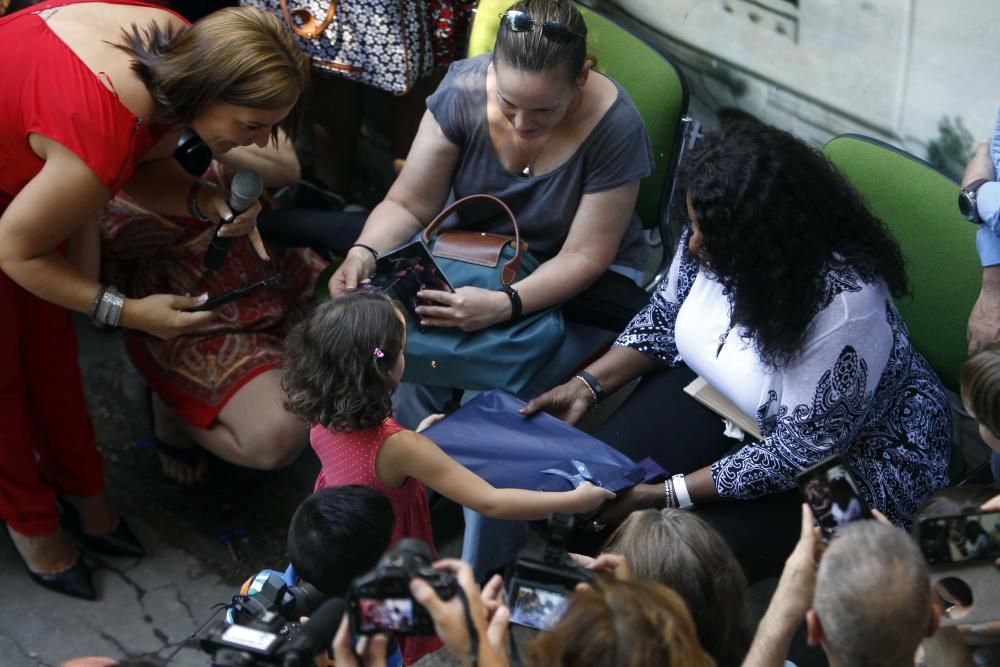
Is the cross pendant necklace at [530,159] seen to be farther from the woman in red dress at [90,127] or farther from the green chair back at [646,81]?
the woman in red dress at [90,127]

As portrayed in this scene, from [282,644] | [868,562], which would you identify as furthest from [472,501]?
[868,562]

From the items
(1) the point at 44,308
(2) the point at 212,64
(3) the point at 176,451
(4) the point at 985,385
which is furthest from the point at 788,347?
(3) the point at 176,451

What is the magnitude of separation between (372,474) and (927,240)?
153 cm

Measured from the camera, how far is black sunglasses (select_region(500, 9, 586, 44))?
2760 millimetres

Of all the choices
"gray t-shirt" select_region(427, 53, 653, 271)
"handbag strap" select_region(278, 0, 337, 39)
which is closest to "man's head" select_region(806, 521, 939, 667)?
"gray t-shirt" select_region(427, 53, 653, 271)

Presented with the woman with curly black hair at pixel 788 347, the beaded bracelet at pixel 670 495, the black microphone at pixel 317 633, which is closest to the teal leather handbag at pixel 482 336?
the woman with curly black hair at pixel 788 347

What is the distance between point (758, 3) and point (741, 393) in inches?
55.3

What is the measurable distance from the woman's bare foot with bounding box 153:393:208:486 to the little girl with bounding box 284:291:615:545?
1260 millimetres

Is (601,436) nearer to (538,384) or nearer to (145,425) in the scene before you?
(538,384)

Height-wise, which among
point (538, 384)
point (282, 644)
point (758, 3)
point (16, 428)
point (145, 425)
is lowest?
point (145, 425)

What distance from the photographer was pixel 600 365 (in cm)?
298

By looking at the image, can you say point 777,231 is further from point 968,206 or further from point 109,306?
point 109,306

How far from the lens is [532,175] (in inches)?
121

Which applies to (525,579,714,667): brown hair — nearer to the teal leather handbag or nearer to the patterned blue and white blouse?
the patterned blue and white blouse
